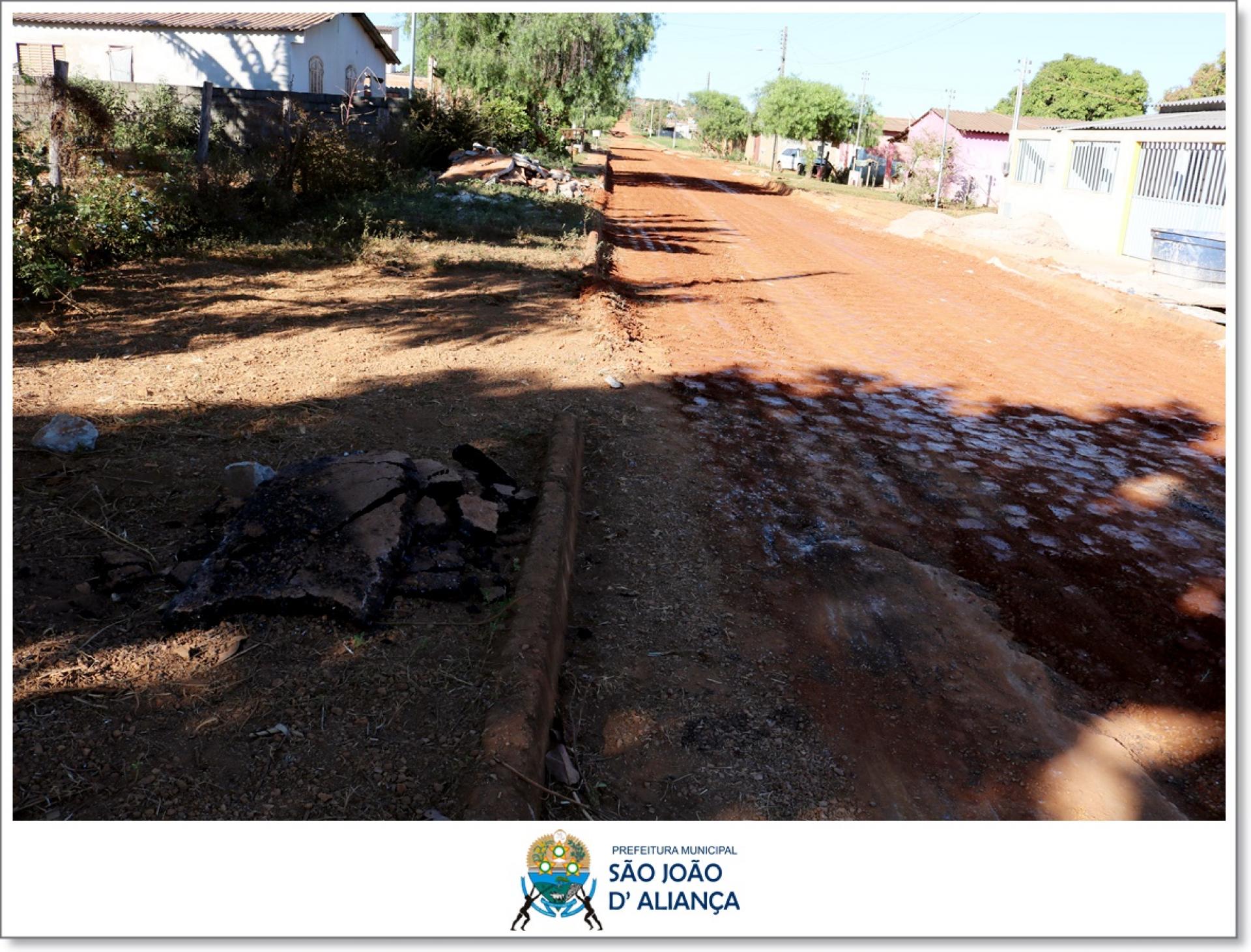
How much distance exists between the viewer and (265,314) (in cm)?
846

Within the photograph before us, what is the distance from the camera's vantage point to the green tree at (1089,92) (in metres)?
52.4

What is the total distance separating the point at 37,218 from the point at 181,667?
6.44 metres

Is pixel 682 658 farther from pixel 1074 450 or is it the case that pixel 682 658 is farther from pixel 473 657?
pixel 1074 450

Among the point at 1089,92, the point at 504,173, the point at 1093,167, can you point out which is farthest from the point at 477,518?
the point at 1089,92

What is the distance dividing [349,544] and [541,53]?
88.2 ft

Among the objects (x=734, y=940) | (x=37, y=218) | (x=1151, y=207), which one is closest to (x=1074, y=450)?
(x=734, y=940)

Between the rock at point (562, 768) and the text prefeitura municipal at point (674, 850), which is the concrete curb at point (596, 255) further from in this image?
the text prefeitura municipal at point (674, 850)

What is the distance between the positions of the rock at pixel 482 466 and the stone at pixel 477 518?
0.43 meters

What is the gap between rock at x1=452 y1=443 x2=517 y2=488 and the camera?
197 inches

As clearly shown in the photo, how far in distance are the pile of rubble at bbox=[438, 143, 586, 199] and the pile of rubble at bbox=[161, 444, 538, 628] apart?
16005 mm

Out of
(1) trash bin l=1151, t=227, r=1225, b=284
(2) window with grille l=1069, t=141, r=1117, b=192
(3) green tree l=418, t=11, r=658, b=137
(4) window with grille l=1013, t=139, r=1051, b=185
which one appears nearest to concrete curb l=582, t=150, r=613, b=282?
(1) trash bin l=1151, t=227, r=1225, b=284

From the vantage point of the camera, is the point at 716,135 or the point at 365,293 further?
the point at 716,135

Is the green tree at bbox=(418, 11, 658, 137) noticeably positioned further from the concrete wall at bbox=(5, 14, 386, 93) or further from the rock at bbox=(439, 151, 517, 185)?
the rock at bbox=(439, 151, 517, 185)

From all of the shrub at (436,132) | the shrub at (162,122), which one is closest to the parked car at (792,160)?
the shrub at (436,132)
